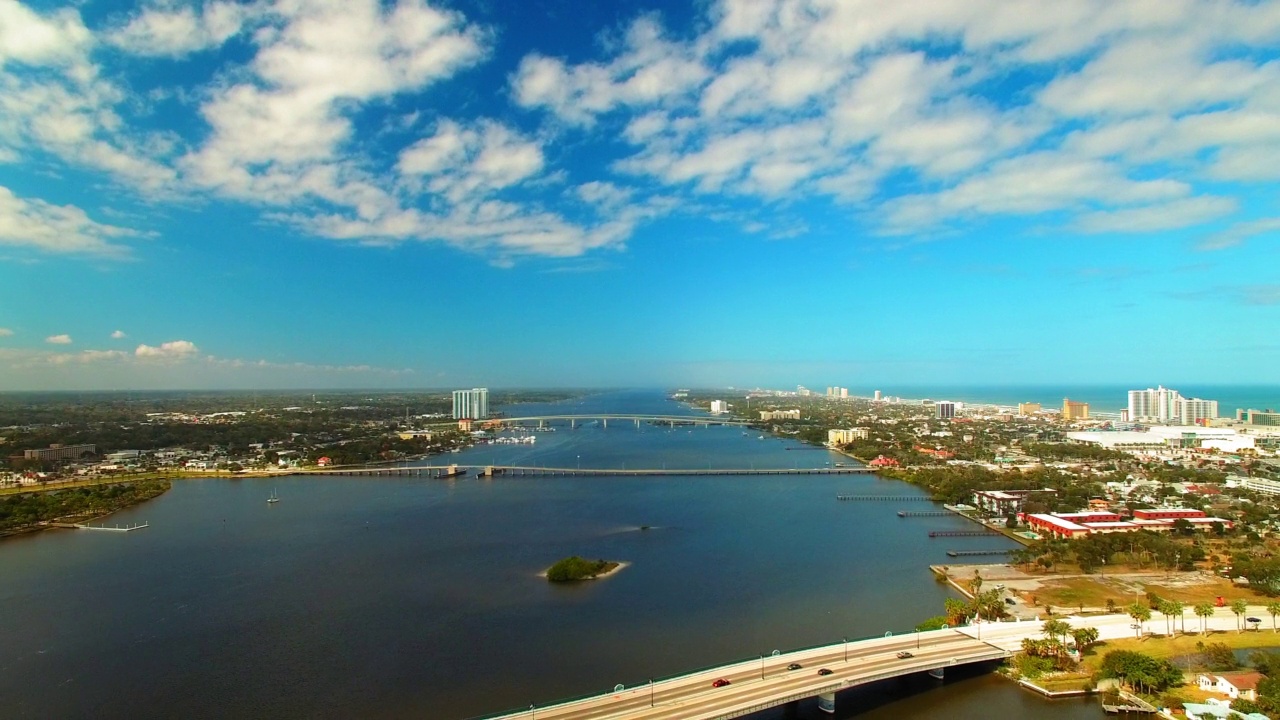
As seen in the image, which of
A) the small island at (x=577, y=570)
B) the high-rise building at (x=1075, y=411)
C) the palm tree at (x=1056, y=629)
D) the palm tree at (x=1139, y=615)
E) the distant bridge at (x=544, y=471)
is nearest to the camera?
A: the palm tree at (x=1056, y=629)

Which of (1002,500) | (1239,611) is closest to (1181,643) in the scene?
(1239,611)

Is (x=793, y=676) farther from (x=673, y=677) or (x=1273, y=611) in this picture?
(x=1273, y=611)

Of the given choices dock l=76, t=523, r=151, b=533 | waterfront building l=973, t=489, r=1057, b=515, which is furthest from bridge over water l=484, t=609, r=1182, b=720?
dock l=76, t=523, r=151, b=533

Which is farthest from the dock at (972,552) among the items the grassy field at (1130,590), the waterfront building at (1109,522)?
the grassy field at (1130,590)

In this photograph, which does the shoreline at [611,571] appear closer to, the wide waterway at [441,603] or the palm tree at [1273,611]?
the wide waterway at [441,603]

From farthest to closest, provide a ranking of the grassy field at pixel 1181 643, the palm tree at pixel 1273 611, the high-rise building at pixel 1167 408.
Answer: the high-rise building at pixel 1167 408, the palm tree at pixel 1273 611, the grassy field at pixel 1181 643

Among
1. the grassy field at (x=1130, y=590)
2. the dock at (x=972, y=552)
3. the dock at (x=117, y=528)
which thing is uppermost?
the grassy field at (x=1130, y=590)

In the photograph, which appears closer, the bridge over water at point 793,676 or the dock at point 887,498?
the bridge over water at point 793,676

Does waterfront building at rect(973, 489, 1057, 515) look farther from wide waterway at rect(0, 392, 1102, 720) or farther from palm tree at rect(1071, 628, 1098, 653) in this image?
palm tree at rect(1071, 628, 1098, 653)
